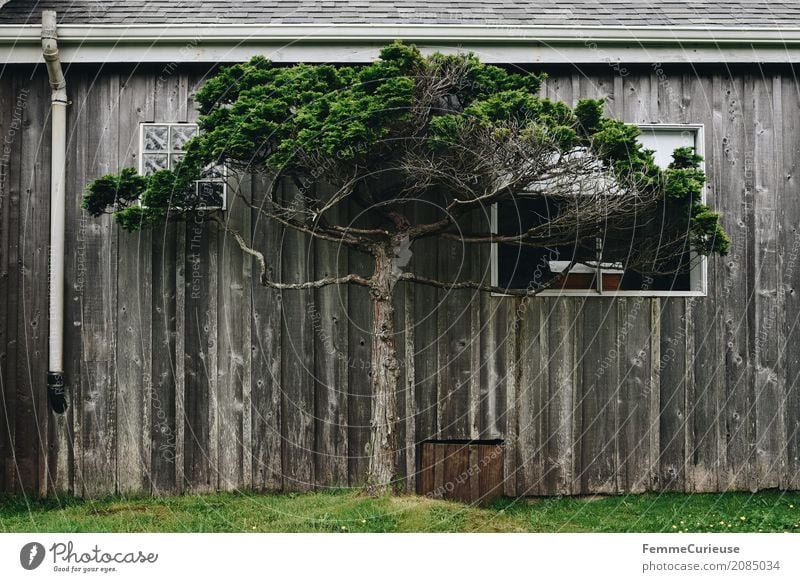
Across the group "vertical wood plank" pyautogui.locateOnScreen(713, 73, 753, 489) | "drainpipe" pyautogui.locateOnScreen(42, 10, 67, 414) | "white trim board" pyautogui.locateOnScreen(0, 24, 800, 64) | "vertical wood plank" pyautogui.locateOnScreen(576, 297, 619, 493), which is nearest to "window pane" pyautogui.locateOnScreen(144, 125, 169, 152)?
"white trim board" pyautogui.locateOnScreen(0, 24, 800, 64)

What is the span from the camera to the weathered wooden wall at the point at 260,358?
6492 millimetres

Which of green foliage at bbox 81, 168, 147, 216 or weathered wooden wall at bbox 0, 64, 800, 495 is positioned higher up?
green foliage at bbox 81, 168, 147, 216

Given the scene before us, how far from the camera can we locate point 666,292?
666 centimetres

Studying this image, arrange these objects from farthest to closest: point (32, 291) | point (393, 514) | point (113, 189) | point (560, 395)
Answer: point (560, 395), point (32, 291), point (113, 189), point (393, 514)

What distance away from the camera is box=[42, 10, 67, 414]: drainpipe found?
6344 mm

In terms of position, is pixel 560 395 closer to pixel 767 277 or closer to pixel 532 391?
pixel 532 391

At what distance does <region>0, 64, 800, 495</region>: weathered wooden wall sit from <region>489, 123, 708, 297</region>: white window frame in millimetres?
90

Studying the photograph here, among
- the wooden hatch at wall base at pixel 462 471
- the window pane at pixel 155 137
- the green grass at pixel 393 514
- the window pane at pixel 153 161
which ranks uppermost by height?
the window pane at pixel 155 137

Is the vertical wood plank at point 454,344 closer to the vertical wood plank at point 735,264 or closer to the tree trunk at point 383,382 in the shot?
the tree trunk at point 383,382

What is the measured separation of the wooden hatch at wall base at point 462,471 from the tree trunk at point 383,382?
0.52 m

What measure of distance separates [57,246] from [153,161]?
113 cm

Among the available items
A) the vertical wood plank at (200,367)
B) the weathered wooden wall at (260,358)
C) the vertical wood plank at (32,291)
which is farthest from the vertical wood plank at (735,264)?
the vertical wood plank at (32,291)

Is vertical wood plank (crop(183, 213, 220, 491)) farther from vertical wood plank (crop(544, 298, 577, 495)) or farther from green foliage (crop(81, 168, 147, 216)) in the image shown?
vertical wood plank (crop(544, 298, 577, 495))

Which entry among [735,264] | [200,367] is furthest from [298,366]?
[735,264]
